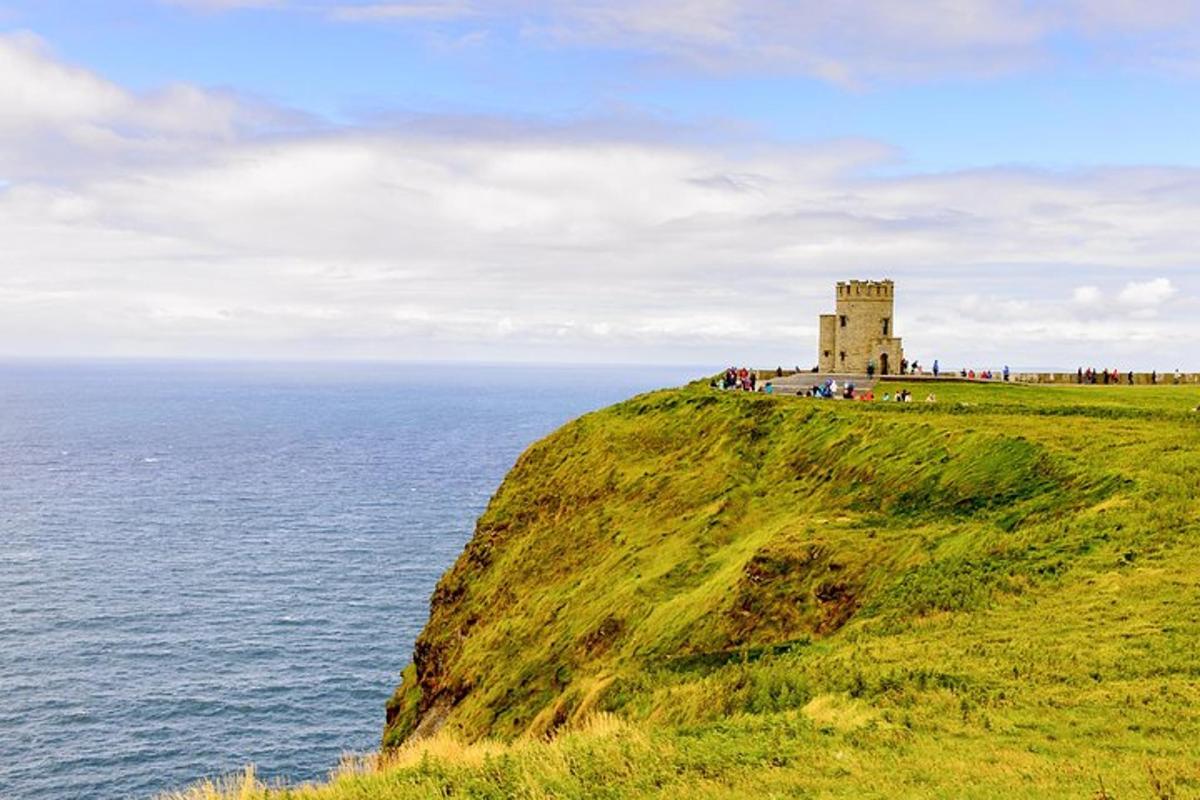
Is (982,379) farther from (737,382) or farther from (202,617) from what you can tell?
(202,617)

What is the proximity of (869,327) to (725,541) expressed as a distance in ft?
137

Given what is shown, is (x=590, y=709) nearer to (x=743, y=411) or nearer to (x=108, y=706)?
(x=743, y=411)

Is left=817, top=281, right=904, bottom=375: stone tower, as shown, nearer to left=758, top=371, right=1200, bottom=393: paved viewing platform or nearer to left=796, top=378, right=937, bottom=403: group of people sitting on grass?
left=758, top=371, right=1200, bottom=393: paved viewing platform

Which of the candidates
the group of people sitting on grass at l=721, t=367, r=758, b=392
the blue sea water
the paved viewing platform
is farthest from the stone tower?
the blue sea water

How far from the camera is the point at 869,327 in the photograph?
2869 inches

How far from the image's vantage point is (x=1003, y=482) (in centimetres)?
3061

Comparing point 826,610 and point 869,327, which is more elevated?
point 869,327

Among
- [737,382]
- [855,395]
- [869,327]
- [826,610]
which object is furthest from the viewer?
[869,327]

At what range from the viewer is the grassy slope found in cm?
1519

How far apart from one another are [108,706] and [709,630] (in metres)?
42.3

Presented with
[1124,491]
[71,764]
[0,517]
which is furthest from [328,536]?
[1124,491]

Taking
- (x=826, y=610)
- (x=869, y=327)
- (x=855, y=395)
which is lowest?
(x=826, y=610)

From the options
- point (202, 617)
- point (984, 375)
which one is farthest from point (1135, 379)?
point (202, 617)

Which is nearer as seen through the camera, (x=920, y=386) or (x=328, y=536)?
(x=920, y=386)
